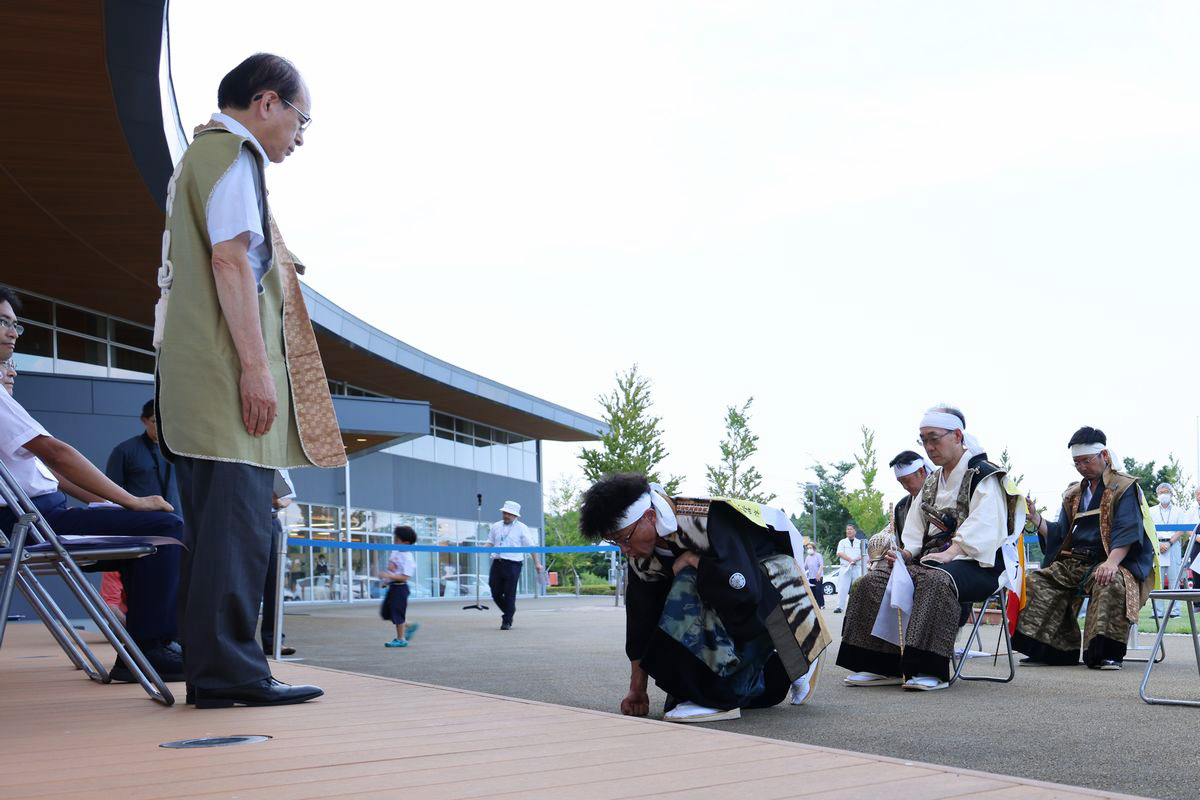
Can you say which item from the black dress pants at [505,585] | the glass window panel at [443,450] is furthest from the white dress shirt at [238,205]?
the glass window panel at [443,450]

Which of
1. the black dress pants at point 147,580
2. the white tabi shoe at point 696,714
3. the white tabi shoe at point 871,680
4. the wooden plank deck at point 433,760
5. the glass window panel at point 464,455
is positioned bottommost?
the white tabi shoe at point 871,680

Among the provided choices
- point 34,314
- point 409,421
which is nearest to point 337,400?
point 409,421

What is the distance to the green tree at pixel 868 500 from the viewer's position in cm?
5212

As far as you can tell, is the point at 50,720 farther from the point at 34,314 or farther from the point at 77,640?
the point at 34,314

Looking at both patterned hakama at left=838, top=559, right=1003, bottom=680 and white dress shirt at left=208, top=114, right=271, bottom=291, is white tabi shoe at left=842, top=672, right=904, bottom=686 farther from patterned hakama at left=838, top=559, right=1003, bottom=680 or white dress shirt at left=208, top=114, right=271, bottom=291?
white dress shirt at left=208, top=114, right=271, bottom=291

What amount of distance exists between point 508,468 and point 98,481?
35.7 metres

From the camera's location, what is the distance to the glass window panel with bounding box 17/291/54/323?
783 inches

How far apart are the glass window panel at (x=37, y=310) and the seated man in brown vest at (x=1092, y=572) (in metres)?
17.5

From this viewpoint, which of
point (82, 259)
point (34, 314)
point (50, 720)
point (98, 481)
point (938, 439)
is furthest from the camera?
point (34, 314)

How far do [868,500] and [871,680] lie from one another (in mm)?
47718

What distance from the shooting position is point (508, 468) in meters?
40.1

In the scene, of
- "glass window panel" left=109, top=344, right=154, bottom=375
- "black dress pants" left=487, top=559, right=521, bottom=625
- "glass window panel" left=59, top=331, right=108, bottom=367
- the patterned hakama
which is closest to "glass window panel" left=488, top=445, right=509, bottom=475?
"glass window panel" left=109, top=344, right=154, bottom=375

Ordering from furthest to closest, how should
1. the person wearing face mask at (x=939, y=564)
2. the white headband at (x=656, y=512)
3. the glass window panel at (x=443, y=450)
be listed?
the glass window panel at (x=443, y=450) → the person wearing face mask at (x=939, y=564) → the white headband at (x=656, y=512)

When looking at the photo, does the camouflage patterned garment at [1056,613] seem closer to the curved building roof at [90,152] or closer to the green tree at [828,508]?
the curved building roof at [90,152]
